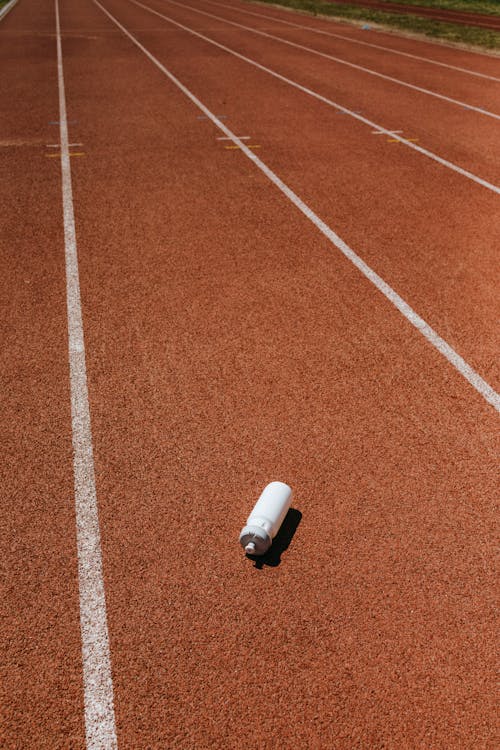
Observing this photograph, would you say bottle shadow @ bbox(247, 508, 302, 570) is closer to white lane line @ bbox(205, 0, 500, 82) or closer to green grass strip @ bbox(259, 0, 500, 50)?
white lane line @ bbox(205, 0, 500, 82)

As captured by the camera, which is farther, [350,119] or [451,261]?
[350,119]

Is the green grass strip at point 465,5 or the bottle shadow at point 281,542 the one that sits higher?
the green grass strip at point 465,5

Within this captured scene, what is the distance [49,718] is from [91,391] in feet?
7.95

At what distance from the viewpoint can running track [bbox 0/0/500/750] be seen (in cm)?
287

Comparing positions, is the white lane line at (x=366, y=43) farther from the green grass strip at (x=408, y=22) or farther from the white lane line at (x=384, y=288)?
the white lane line at (x=384, y=288)

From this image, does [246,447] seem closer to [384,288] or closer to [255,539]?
[255,539]

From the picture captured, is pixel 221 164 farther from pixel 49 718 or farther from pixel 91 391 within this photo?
pixel 49 718

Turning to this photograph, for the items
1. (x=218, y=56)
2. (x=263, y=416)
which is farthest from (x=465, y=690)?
(x=218, y=56)

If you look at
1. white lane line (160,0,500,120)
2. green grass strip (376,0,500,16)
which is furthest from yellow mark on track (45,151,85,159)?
green grass strip (376,0,500,16)

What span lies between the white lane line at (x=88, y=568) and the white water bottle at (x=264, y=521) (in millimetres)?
814

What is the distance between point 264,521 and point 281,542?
0.25 metres

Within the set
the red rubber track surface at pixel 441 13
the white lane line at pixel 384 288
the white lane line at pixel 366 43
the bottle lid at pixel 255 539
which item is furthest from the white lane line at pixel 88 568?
the red rubber track surface at pixel 441 13

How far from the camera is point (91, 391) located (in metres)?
4.73

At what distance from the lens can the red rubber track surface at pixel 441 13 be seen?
27.4 meters
